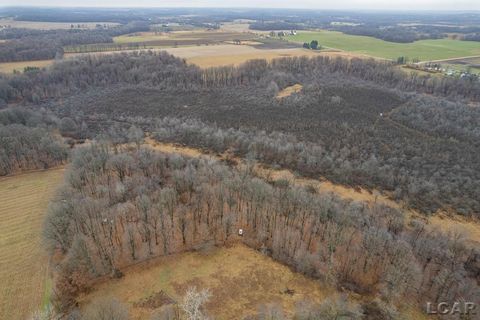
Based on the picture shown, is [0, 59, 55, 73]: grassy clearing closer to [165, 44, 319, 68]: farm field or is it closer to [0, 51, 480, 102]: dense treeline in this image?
[0, 51, 480, 102]: dense treeline

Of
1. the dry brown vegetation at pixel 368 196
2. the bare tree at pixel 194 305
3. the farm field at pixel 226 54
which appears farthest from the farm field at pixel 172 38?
the bare tree at pixel 194 305

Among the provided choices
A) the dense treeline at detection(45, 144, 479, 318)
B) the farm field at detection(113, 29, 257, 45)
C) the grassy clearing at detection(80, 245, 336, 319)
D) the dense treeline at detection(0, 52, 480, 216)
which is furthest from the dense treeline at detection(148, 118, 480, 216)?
the farm field at detection(113, 29, 257, 45)

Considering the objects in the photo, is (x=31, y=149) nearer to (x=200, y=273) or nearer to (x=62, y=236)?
(x=62, y=236)

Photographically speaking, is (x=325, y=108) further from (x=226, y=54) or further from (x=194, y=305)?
(x=194, y=305)

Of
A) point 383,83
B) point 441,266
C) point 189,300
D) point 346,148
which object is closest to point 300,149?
point 346,148

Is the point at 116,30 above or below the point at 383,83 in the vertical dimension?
above
